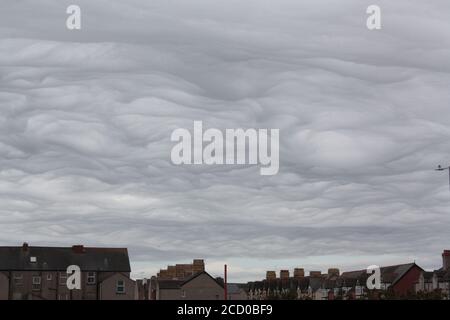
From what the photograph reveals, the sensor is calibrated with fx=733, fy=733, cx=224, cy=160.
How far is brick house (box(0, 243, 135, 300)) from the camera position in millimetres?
106875

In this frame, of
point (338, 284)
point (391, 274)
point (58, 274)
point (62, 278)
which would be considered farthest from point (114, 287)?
point (338, 284)

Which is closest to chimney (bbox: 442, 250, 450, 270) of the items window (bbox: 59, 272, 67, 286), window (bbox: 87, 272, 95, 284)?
window (bbox: 87, 272, 95, 284)

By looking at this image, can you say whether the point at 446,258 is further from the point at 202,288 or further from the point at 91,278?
the point at 91,278

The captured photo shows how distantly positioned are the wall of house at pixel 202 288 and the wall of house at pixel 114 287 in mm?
16477

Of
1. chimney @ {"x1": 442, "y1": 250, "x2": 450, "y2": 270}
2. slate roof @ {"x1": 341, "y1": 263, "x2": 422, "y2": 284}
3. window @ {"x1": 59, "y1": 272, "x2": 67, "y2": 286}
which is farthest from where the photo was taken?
slate roof @ {"x1": 341, "y1": 263, "x2": 422, "y2": 284}

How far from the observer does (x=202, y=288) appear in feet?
403

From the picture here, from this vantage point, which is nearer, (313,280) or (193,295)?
(193,295)

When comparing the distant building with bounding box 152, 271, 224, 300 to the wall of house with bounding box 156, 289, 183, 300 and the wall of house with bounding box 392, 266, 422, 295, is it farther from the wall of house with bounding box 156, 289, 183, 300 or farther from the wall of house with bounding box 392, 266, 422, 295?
the wall of house with bounding box 392, 266, 422, 295

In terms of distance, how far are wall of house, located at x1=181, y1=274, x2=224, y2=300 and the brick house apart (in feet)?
51.7

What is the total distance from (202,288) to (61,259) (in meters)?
24.7

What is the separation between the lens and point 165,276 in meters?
160
